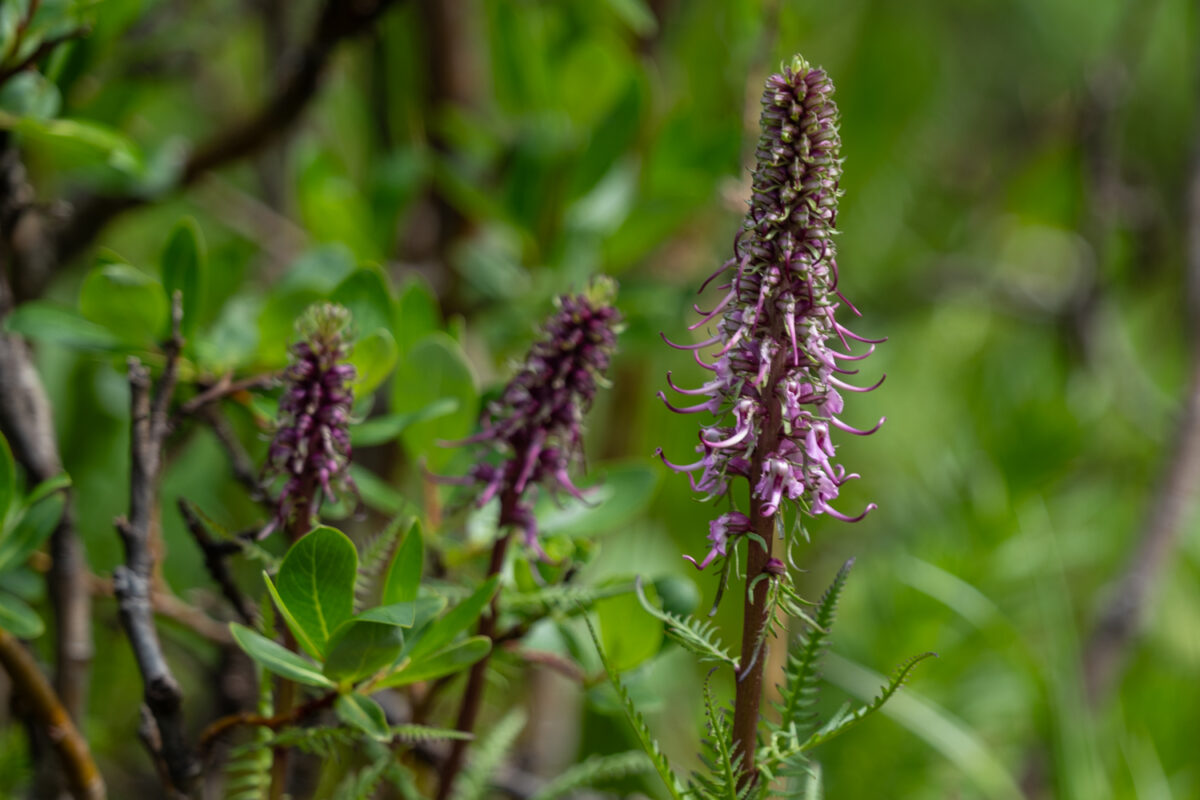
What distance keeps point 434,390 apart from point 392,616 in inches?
5.8

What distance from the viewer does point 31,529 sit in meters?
0.35

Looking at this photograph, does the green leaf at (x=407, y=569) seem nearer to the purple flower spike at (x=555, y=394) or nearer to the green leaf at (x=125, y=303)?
the purple flower spike at (x=555, y=394)

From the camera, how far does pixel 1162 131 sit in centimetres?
138

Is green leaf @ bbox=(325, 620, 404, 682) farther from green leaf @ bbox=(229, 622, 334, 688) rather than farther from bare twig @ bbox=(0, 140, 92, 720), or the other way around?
bare twig @ bbox=(0, 140, 92, 720)

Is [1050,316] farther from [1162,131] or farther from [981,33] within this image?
[981,33]

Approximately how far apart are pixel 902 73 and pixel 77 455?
2.74 feet

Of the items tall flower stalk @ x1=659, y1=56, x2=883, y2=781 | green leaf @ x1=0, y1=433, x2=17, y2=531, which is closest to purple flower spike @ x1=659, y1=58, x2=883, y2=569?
tall flower stalk @ x1=659, y1=56, x2=883, y2=781

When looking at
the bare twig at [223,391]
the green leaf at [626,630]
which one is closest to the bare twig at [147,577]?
the bare twig at [223,391]

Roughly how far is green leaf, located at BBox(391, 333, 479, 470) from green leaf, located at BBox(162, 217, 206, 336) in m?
0.08

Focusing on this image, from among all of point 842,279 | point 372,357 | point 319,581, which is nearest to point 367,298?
point 372,357

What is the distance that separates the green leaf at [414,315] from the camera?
0.44m

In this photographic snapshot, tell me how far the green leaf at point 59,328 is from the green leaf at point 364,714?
0.18 metres

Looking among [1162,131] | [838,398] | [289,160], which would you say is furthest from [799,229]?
[1162,131]

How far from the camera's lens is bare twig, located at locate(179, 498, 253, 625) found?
0.34 meters
